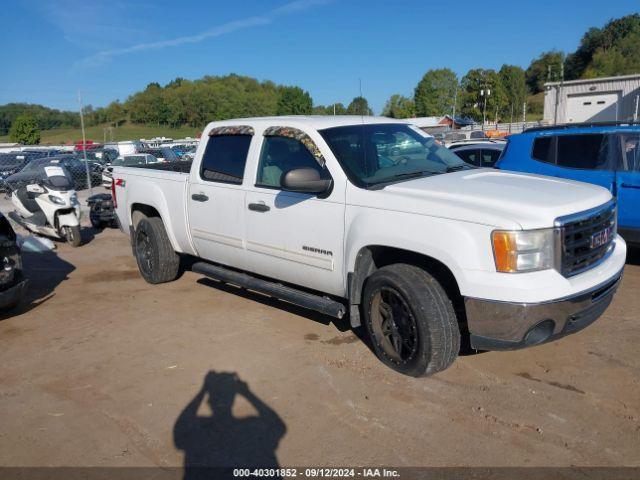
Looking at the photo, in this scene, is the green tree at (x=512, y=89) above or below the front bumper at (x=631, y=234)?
→ above

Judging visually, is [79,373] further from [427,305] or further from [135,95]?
[135,95]

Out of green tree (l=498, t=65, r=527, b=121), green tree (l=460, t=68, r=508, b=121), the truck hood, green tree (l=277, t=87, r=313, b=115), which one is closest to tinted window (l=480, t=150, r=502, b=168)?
the truck hood

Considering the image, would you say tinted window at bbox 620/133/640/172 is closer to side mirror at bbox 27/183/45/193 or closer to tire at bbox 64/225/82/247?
tire at bbox 64/225/82/247

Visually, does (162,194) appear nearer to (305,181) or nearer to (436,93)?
(305,181)

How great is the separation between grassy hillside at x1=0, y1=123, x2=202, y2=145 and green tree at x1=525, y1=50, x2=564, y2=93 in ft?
238

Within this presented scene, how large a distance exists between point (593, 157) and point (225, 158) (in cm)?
471

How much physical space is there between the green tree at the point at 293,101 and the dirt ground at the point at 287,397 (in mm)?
91756

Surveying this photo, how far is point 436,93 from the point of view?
87.6m

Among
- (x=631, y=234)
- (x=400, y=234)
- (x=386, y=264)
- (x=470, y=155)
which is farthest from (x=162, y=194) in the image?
(x=470, y=155)

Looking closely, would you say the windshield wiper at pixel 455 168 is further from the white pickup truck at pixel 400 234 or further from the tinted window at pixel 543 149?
the tinted window at pixel 543 149

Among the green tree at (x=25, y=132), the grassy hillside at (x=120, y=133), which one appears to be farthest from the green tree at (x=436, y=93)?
the green tree at (x=25, y=132)

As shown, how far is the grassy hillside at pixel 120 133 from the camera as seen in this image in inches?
3007

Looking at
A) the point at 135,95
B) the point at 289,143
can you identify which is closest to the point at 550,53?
the point at 135,95

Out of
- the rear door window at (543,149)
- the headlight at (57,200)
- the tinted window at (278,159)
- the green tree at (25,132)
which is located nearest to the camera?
the tinted window at (278,159)
